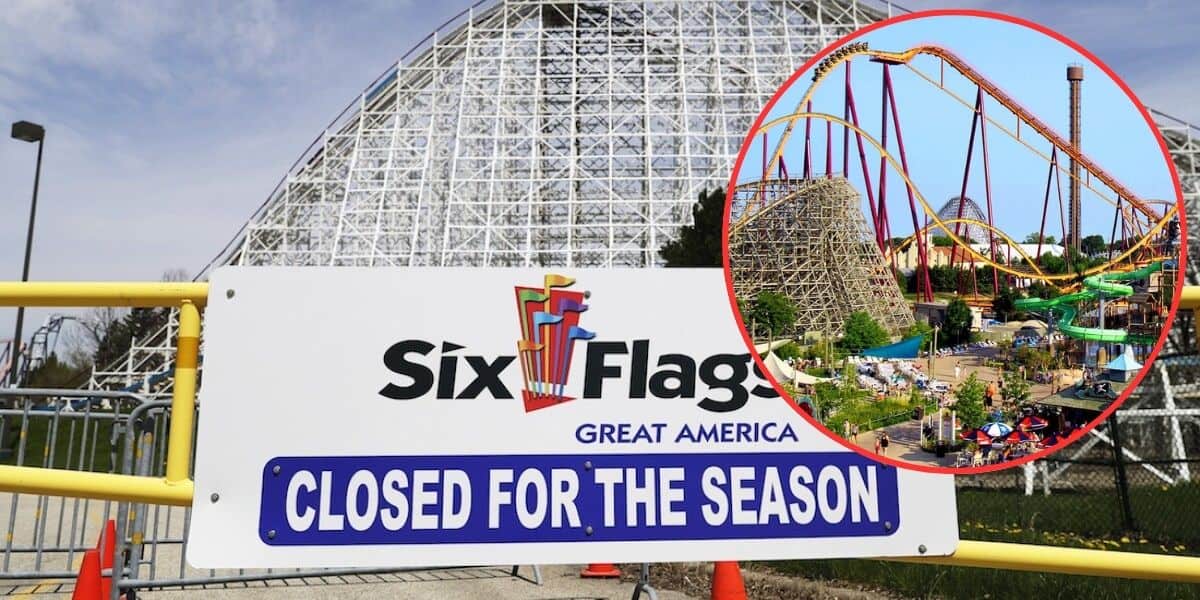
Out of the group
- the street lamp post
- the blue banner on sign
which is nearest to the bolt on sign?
the blue banner on sign

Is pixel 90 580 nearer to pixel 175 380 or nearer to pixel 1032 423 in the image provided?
pixel 175 380

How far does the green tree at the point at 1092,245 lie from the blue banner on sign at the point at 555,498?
2.52ft

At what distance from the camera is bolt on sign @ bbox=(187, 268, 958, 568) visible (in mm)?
1668

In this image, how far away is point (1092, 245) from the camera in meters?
1.10

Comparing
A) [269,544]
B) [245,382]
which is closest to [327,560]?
[269,544]

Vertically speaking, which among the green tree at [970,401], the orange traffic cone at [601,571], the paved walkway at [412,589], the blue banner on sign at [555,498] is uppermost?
the green tree at [970,401]

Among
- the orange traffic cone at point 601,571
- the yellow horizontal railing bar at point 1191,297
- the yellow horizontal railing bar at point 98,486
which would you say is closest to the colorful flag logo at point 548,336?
the yellow horizontal railing bar at point 98,486

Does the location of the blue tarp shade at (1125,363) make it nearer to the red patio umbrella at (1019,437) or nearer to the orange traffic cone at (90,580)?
the red patio umbrella at (1019,437)

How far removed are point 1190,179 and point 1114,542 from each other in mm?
21367

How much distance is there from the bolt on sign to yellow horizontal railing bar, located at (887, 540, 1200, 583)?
31cm

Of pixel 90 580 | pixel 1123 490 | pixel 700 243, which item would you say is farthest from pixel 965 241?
pixel 700 243

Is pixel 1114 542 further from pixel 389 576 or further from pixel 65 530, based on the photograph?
pixel 65 530

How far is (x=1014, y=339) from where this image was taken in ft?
3.61

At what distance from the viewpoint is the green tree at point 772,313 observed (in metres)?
1.18
